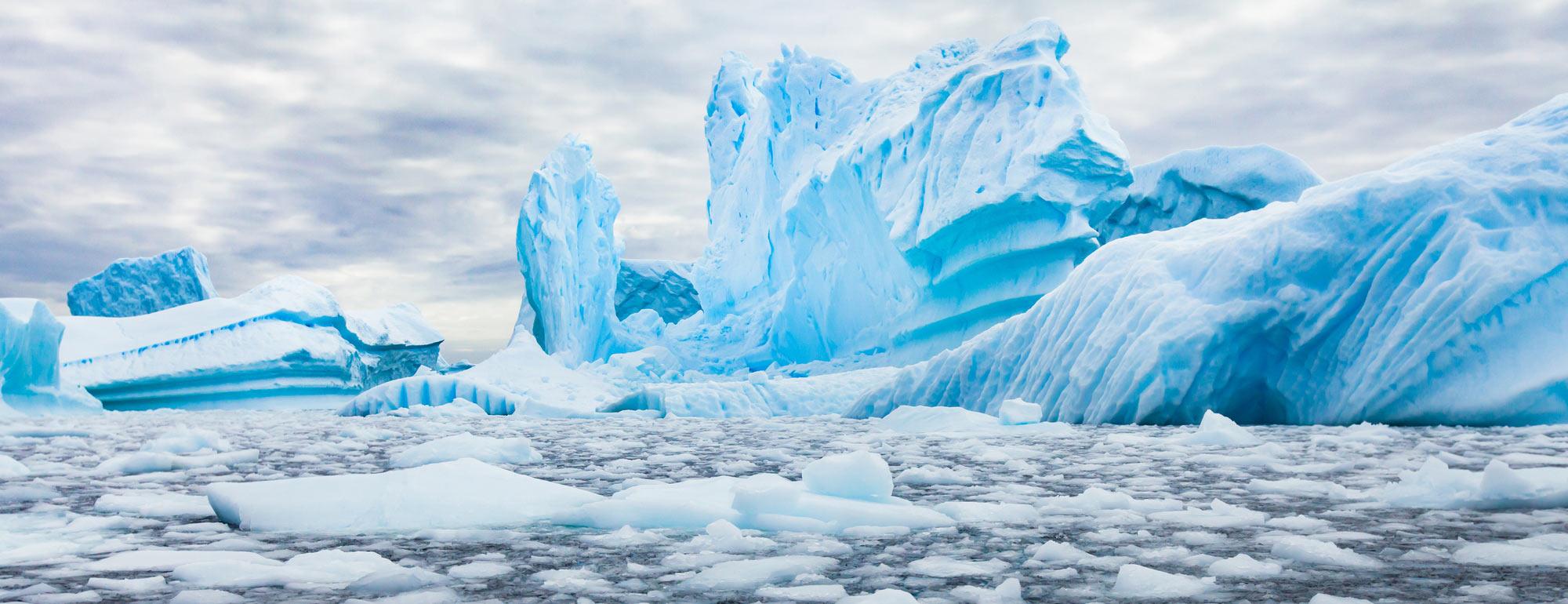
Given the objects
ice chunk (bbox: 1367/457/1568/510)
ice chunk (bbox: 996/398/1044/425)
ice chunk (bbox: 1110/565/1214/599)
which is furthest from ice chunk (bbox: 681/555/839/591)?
ice chunk (bbox: 996/398/1044/425)

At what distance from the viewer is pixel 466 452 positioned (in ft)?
17.3

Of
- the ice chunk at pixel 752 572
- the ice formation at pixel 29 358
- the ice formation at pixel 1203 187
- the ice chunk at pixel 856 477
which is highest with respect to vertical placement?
the ice formation at pixel 1203 187

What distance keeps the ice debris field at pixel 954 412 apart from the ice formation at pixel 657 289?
8.60 m

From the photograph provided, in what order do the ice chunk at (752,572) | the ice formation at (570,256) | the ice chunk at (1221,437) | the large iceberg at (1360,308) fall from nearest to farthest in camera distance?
the ice chunk at (752,572) < the ice chunk at (1221,437) < the large iceberg at (1360,308) < the ice formation at (570,256)

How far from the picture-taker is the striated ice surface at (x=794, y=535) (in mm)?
2053

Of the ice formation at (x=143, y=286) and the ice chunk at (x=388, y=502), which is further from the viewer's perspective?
the ice formation at (x=143, y=286)

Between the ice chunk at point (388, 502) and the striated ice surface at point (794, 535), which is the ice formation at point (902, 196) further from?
the ice chunk at point (388, 502)

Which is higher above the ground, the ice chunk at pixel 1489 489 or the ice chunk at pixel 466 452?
the ice chunk at pixel 466 452

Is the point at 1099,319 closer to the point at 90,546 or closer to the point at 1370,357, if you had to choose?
the point at 1370,357

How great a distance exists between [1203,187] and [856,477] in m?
16.1

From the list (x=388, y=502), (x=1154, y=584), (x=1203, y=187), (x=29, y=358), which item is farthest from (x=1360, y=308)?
(x=29, y=358)

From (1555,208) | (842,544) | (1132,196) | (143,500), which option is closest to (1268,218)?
(1555,208)

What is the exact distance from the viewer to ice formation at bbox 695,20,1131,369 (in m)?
15.7

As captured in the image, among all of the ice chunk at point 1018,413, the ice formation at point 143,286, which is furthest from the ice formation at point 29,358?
the ice chunk at point 1018,413
